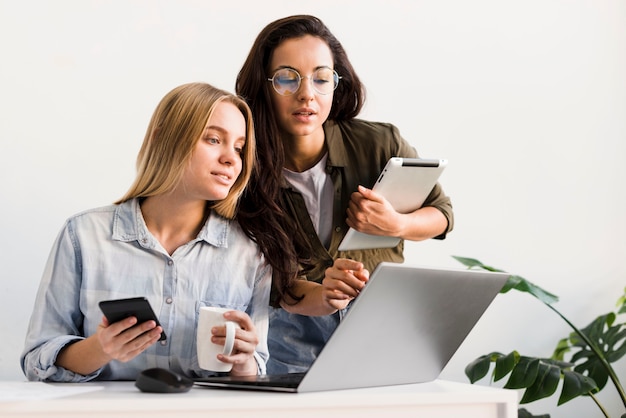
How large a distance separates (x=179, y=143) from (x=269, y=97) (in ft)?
0.97

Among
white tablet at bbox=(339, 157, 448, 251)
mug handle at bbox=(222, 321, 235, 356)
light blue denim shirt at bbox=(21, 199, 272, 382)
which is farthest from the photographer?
white tablet at bbox=(339, 157, 448, 251)

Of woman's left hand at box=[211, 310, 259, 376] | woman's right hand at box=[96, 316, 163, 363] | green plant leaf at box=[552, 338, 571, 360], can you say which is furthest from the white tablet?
green plant leaf at box=[552, 338, 571, 360]

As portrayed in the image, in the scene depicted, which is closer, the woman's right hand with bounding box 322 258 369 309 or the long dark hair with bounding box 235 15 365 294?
the woman's right hand with bounding box 322 258 369 309

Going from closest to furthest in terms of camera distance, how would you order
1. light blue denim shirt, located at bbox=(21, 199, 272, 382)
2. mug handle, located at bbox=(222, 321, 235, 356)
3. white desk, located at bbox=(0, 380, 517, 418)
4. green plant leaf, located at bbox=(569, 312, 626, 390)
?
white desk, located at bbox=(0, 380, 517, 418), mug handle, located at bbox=(222, 321, 235, 356), light blue denim shirt, located at bbox=(21, 199, 272, 382), green plant leaf, located at bbox=(569, 312, 626, 390)

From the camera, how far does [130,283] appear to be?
120 cm

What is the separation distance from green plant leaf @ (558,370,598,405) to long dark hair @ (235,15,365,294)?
922 millimetres

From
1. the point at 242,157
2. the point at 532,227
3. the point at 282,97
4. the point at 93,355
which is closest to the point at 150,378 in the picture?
the point at 93,355

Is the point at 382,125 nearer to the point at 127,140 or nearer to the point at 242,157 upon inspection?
the point at 242,157

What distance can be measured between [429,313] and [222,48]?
149 cm

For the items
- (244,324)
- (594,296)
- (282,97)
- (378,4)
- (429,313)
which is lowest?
(594,296)

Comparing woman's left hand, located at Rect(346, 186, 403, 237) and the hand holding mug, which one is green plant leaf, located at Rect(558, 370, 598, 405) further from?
the hand holding mug

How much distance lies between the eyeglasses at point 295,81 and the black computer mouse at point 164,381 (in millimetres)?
729

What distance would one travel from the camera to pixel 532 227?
104 inches

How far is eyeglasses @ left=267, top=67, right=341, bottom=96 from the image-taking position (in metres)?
1.46
